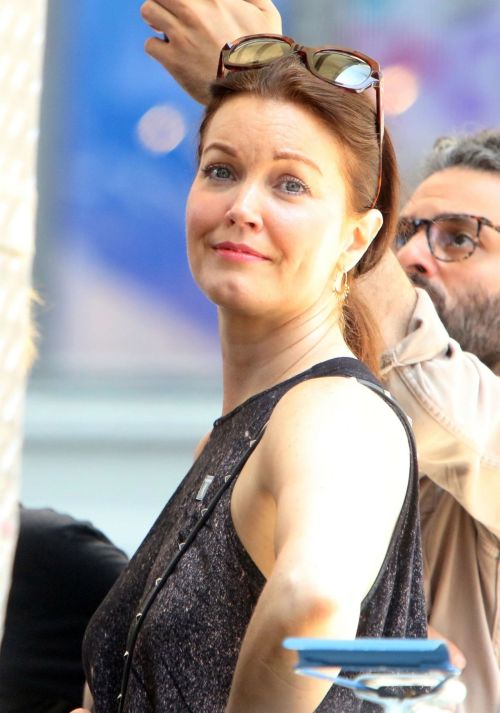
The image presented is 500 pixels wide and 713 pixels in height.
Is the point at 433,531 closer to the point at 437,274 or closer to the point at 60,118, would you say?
the point at 437,274

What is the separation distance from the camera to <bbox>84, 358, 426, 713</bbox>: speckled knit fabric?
152 cm

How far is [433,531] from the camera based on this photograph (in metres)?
2.40

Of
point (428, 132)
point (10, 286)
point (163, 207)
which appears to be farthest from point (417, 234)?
point (163, 207)

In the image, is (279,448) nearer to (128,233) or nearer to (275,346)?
(275,346)

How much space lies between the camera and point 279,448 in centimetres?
145

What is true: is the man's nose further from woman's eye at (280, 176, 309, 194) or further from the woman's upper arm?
the woman's upper arm

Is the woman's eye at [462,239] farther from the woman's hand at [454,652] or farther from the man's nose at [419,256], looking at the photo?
the woman's hand at [454,652]

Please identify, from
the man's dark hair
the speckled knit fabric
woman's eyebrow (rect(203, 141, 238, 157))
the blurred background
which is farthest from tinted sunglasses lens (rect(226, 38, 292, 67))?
the blurred background

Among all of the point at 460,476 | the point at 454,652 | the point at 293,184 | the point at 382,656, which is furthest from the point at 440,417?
the point at 382,656

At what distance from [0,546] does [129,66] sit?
517cm

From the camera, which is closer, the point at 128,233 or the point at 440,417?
the point at 440,417

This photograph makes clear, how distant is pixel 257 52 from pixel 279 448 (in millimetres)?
723

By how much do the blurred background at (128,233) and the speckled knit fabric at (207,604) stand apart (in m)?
4.14

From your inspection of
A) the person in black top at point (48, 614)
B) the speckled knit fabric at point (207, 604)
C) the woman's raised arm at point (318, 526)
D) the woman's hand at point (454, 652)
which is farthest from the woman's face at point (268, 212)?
the person in black top at point (48, 614)
